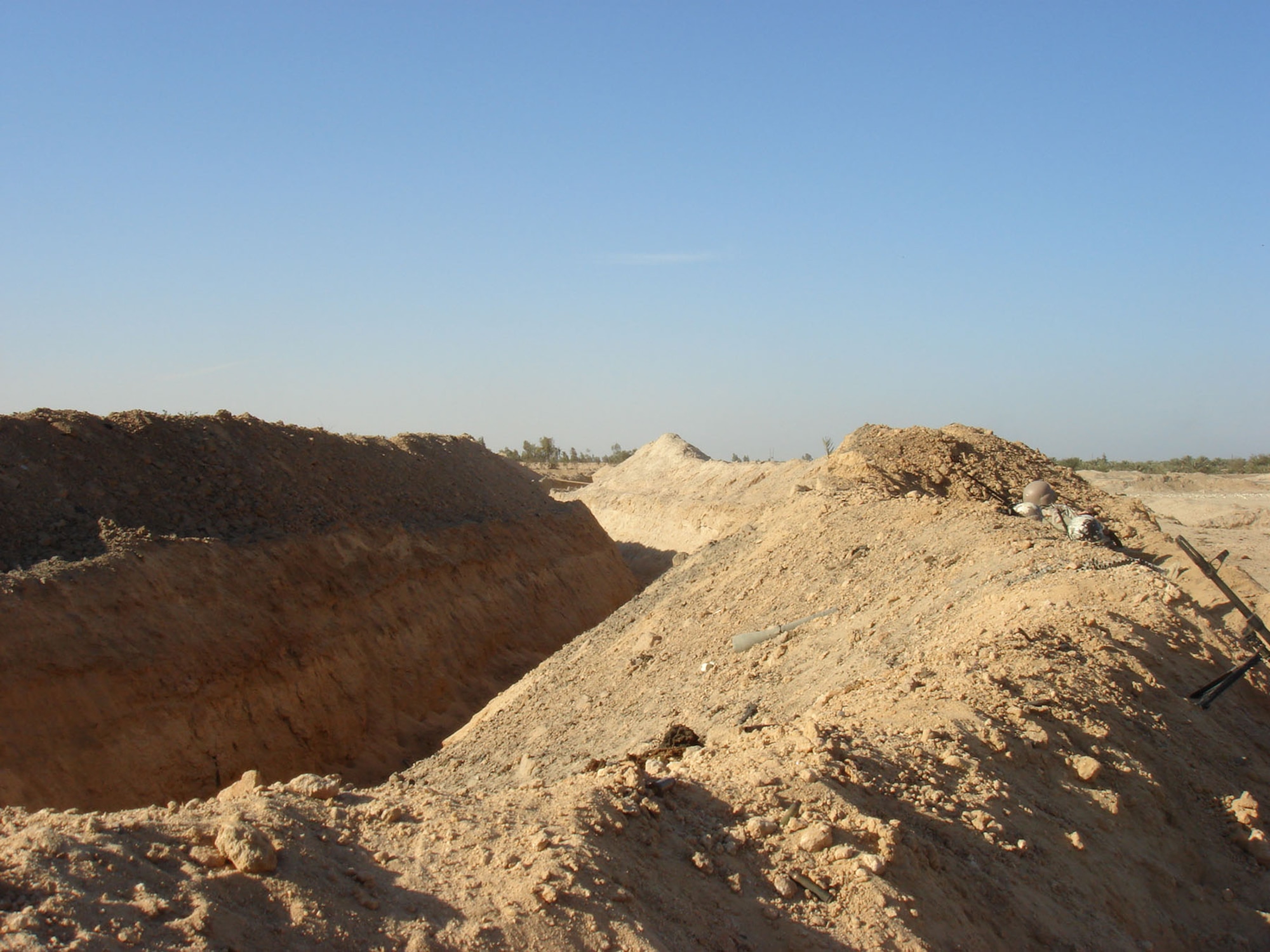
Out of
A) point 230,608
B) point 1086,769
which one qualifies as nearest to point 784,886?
point 1086,769

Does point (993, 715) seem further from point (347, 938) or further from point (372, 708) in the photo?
point (372, 708)

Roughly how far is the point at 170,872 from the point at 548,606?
1429 cm

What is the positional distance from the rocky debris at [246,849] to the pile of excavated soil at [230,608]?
645cm

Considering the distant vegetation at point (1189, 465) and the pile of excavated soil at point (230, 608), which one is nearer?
the pile of excavated soil at point (230, 608)

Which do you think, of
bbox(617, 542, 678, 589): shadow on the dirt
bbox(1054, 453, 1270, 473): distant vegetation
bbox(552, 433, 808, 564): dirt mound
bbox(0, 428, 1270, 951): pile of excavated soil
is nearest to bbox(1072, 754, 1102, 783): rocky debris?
bbox(0, 428, 1270, 951): pile of excavated soil

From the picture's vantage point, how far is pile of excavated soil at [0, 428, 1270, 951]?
306cm

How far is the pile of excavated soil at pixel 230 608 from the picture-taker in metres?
8.88

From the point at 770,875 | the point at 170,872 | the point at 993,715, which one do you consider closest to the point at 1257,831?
the point at 993,715

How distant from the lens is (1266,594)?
10.5m

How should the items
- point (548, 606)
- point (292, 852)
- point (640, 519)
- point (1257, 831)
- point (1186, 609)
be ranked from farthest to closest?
point (640, 519), point (548, 606), point (1186, 609), point (1257, 831), point (292, 852)

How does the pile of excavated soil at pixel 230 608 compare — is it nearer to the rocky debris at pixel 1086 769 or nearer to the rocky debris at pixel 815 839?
the rocky debris at pixel 815 839

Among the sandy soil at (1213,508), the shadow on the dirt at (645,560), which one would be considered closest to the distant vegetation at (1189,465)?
the sandy soil at (1213,508)

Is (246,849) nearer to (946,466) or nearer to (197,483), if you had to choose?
(197,483)

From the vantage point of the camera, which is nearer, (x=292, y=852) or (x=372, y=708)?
(x=292, y=852)
